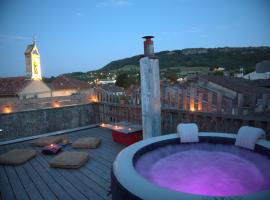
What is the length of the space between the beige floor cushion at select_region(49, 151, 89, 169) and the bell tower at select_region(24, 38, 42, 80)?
937 inches

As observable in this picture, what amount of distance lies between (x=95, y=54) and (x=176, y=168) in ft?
275

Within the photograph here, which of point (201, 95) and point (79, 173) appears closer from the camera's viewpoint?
point (79, 173)

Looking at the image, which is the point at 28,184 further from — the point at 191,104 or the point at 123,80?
the point at 123,80

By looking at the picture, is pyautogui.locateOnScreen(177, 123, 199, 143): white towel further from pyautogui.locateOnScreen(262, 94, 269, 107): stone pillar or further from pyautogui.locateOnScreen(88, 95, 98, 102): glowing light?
pyautogui.locateOnScreen(88, 95, 98, 102): glowing light

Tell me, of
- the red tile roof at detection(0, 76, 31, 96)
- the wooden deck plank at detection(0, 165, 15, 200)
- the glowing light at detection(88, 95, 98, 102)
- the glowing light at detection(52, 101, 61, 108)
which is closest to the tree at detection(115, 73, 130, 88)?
the red tile roof at detection(0, 76, 31, 96)

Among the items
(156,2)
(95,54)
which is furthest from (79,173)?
(95,54)

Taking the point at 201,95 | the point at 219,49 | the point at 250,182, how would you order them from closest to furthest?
the point at 250,182 < the point at 201,95 < the point at 219,49

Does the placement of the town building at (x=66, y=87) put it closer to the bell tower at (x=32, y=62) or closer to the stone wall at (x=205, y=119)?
the bell tower at (x=32, y=62)

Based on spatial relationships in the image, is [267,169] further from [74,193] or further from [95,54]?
[95,54]

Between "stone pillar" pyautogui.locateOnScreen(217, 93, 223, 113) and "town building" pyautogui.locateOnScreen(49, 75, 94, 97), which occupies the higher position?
"town building" pyautogui.locateOnScreen(49, 75, 94, 97)

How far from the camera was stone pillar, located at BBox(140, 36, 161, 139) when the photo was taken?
3.86 m

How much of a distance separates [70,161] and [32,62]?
2433 centimetres

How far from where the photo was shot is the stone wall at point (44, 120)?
6246 millimetres

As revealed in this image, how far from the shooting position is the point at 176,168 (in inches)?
113
